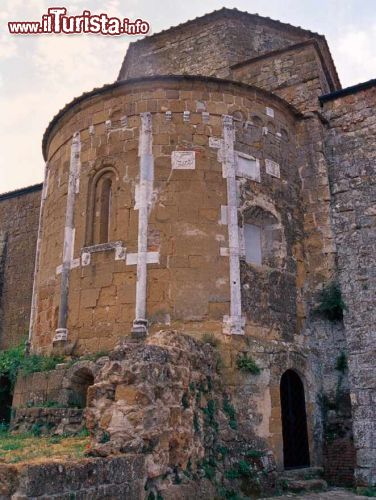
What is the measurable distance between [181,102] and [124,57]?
25.0 ft

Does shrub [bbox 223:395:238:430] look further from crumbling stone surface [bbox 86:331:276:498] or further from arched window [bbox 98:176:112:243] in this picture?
arched window [bbox 98:176:112:243]

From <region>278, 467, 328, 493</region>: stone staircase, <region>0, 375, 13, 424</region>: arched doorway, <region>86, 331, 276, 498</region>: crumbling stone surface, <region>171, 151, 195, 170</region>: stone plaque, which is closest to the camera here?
<region>86, 331, 276, 498</region>: crumbling stone surface

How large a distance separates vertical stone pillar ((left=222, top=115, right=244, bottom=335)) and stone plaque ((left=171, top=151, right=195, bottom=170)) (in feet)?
2.19

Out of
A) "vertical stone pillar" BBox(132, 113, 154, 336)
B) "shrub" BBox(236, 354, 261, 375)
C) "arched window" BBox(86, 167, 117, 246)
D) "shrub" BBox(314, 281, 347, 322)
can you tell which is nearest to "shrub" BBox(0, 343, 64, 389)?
"vertical stone pillar" BBox(132, 113, 154, 336)

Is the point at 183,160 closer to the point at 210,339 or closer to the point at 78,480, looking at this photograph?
the point at 210,339

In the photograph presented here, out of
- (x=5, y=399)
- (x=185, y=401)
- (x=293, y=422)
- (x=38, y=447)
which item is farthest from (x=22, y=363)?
(x=293, y=422)

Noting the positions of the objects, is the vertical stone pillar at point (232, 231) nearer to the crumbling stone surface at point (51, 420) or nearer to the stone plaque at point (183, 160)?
the stone plaque at point (183, 160)

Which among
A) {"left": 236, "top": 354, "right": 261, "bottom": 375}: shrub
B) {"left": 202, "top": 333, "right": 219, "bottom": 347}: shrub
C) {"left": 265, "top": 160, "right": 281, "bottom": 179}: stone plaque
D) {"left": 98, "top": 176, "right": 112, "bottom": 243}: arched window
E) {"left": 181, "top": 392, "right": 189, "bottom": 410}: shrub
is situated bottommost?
{"left": 181, "top": 392, "right": 189, "bottom": 410}: shrub

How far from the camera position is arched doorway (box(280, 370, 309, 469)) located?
9.62 meters

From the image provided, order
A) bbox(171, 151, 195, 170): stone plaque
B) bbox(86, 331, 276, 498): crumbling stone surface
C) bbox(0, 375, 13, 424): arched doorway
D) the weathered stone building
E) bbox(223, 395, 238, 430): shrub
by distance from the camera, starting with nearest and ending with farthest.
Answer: bbox(86, 331, 276, 498): crumbling stone surface < bbox(223, 395, 238, 430): shrub < the weathered stone building < bbox(171, 151, 195, 170): stone plaque < bbox(0, 375, 13, 424): arched doorway

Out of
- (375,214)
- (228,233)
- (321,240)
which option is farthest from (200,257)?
(375,214)

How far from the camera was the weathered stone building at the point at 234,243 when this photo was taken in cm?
953

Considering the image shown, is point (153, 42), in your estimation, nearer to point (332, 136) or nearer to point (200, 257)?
point (332, 136)

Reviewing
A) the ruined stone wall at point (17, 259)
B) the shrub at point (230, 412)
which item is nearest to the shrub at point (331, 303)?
the shrub at point (230, 412)
